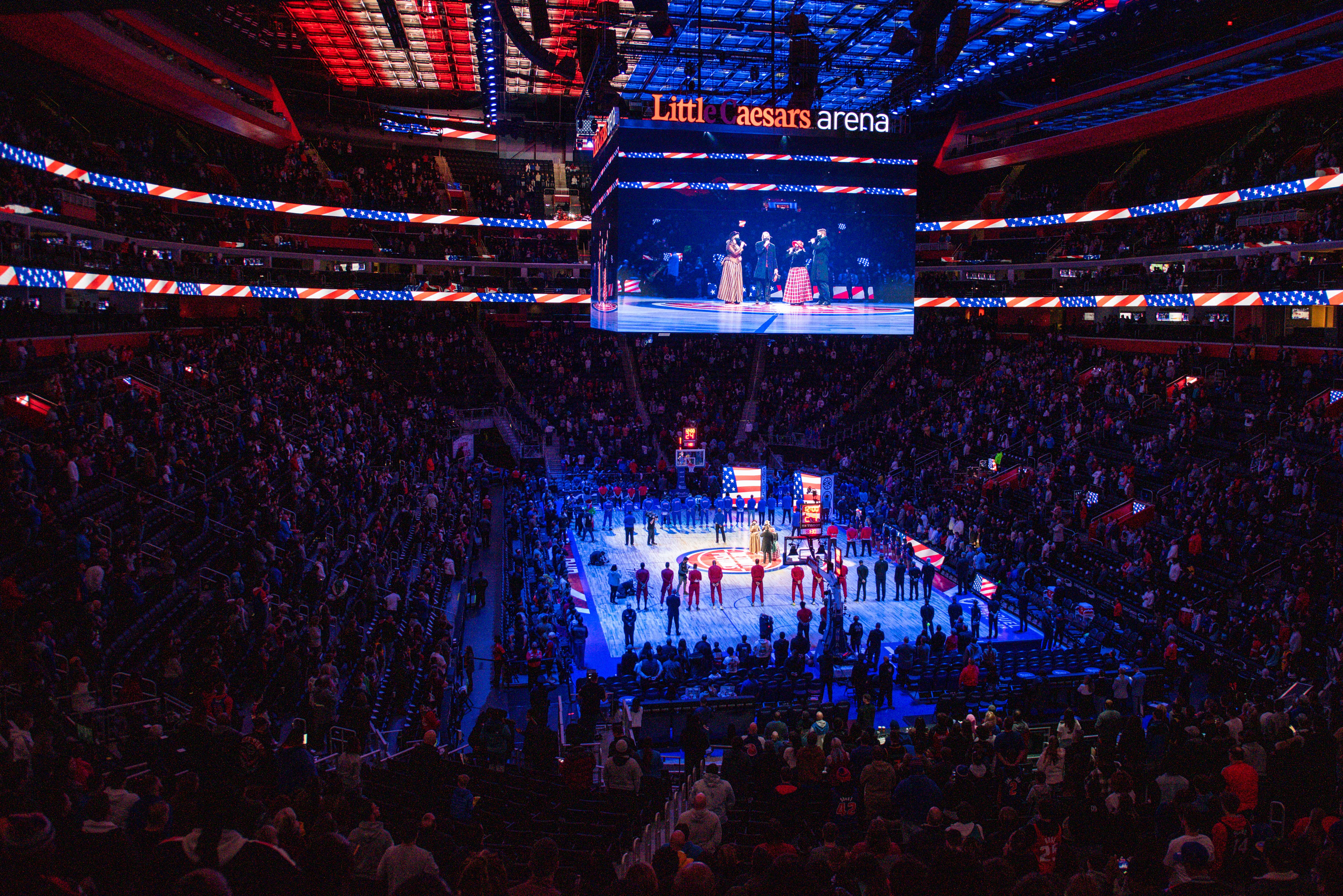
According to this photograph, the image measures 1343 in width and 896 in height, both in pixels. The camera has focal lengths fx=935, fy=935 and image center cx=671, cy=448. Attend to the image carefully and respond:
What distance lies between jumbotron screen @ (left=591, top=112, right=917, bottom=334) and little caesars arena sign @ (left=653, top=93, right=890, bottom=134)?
392 mm

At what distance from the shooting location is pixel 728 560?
26.2 m

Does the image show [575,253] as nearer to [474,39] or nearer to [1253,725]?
[474,39]

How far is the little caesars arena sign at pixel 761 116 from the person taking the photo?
2359cm

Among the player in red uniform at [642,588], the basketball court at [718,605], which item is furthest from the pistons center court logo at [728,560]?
the player in red uniform at [642,588]

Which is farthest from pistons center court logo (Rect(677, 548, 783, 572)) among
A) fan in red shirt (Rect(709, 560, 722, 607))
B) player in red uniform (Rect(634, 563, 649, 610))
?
player in red uniform (Rect(634, 563, 649, 610))

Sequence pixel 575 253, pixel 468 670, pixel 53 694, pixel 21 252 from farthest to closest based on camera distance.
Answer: pixel 575 253, pixel 21 252, pixel 468 670, pixel 53 694

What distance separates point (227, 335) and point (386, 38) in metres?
13.0

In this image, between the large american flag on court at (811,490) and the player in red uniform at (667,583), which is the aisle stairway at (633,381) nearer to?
the large american flag on court at (811,490)

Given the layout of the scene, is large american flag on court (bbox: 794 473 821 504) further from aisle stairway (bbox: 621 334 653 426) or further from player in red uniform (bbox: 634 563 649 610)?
aisle stairway (bbox: 621 334 653 426)

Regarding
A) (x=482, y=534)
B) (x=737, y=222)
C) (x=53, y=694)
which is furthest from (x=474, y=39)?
(x=53, y=694)

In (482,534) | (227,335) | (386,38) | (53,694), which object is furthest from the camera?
(386,38)

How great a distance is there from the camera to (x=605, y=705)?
605 inches

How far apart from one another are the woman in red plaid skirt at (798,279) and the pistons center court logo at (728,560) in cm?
690

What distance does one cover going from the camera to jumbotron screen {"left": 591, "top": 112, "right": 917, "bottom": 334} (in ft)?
79.3
